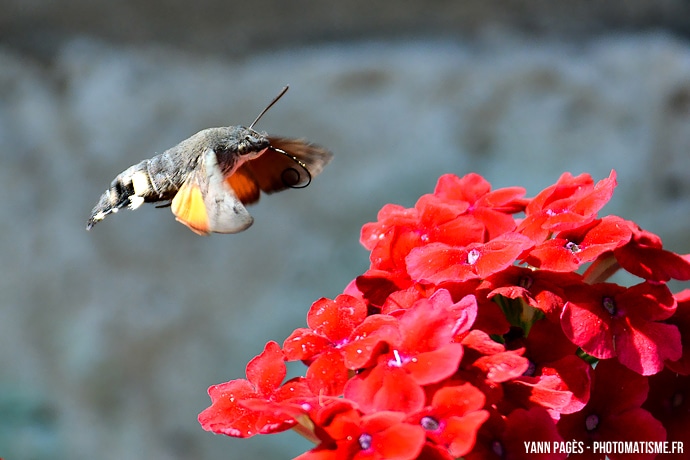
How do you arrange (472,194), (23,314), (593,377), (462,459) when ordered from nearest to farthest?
(462,459) → (593,377) → (472,194) → (23,314)

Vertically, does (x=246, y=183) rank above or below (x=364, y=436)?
above

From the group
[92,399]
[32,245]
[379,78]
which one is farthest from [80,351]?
[379,78]

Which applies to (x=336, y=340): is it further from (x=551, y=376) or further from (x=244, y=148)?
(x=244, y=148)

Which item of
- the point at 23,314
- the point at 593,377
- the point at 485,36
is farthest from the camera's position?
the point at 23,314

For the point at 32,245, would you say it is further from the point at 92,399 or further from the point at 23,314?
the point at 92,399

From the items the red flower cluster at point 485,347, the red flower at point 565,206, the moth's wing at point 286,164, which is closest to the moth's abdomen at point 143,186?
the moth's wing at point 286,164

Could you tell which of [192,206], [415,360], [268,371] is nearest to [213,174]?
[192,206]

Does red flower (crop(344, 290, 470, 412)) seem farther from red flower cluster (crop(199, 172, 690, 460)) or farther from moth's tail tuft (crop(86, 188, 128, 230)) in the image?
moth's tail tuft (crop(86, 188, 128, 230))
